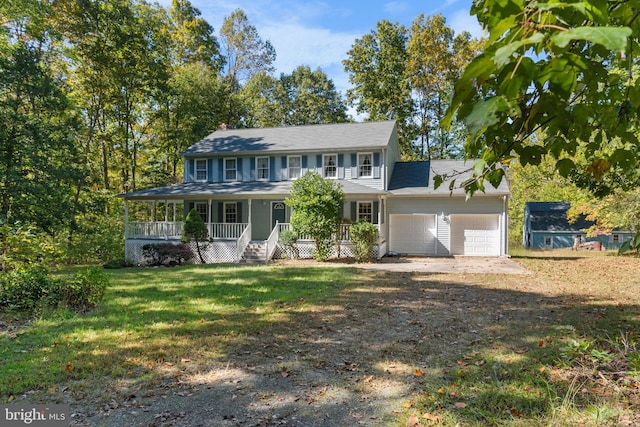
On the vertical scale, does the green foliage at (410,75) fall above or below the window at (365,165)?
above

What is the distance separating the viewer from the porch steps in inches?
664

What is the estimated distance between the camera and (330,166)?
19.4m

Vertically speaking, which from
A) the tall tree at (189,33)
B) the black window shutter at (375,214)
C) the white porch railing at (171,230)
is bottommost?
the white porch railing at (171,230)

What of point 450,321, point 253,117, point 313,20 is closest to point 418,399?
point 450,321

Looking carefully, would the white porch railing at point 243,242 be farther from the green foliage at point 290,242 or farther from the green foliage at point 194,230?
the green foliage at point 290,242

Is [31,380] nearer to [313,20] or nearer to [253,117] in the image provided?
[313,20]

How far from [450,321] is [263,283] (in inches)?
219

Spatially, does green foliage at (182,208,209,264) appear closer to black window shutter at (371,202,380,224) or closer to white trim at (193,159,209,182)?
white trim at (193,159,209,182)

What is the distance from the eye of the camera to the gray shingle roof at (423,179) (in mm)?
18078

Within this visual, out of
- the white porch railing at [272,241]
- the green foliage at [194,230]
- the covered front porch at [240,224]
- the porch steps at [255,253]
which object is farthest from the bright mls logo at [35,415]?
the green foliage at [194,230]

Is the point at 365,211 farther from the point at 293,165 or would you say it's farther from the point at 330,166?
the point at 293,165

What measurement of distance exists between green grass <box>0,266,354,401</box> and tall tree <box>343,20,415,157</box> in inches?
855

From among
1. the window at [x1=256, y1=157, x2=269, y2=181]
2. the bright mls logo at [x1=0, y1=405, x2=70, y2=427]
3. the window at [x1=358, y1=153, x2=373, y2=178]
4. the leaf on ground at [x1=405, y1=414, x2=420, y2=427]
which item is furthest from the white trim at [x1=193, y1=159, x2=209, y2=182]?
the leaf on ground at [x1=405, y1=414, x2=420, y2=427]

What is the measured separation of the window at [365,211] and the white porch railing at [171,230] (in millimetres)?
5753
